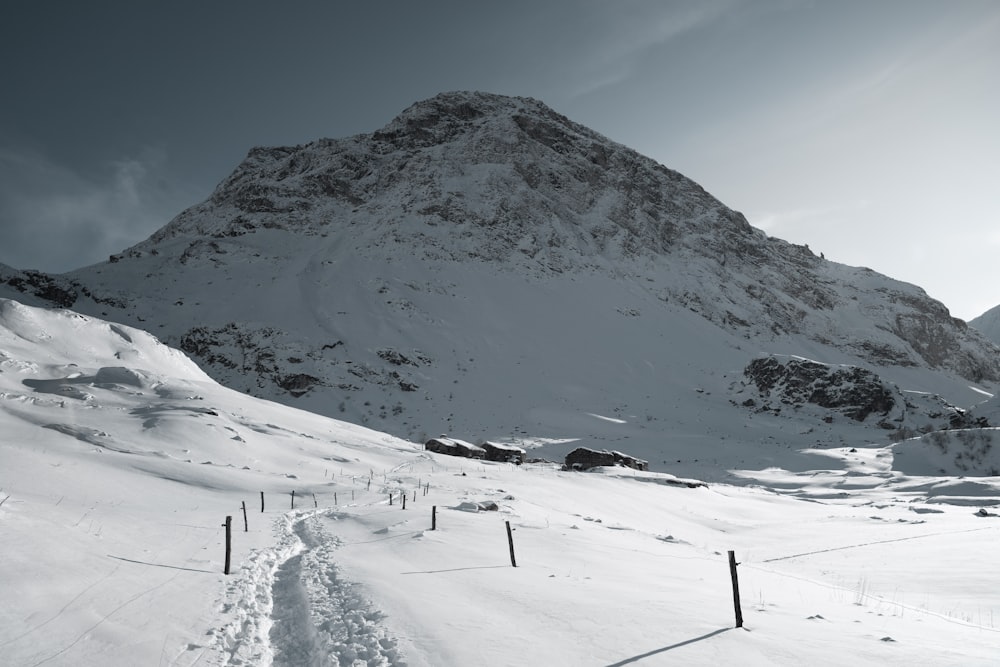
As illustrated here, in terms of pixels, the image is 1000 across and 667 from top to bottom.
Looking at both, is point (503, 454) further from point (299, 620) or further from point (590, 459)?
point (299, 620)

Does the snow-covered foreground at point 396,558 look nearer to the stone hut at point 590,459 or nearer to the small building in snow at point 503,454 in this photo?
the stone hut at point 590,459

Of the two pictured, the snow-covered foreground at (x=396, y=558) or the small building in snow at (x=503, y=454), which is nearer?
the snow-covered foreground at (x=396, y=558)

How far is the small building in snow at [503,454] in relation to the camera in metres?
39.6

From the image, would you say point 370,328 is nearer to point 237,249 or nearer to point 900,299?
point 237,249

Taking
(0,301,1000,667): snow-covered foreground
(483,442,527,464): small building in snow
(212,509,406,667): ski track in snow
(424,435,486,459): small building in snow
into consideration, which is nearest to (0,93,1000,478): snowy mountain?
(483,442,527,464): small building in snow

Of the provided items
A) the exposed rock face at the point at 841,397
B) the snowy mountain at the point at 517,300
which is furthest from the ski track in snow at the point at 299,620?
the exposed rock face at the point at 841,397

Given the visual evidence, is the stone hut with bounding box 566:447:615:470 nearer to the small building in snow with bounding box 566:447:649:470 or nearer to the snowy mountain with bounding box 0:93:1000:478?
the small building in snow with bounding box 566:447:649:470

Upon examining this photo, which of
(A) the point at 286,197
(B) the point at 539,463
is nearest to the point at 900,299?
(B) the point at 539,463

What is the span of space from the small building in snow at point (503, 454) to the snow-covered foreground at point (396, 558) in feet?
30.9

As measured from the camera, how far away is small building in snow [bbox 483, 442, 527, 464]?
3956cm

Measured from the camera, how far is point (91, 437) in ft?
69.4

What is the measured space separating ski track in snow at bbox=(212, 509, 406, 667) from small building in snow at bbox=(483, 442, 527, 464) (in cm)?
2861

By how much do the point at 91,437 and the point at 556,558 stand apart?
20.1 metres

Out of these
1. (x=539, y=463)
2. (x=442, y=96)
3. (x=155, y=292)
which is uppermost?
(x=442, y=96)
